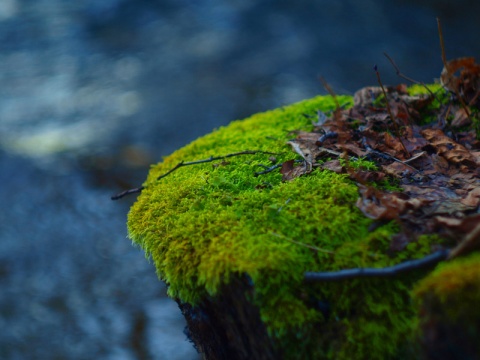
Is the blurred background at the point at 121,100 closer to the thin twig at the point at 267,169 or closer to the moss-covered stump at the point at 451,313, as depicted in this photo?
the thin twig at the point at 267,169

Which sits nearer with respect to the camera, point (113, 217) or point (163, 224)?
point (163, 224)

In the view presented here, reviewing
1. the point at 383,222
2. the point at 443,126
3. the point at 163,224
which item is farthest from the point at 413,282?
the point at 443,126

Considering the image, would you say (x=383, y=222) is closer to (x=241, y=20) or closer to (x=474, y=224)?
(x=474, y=224)

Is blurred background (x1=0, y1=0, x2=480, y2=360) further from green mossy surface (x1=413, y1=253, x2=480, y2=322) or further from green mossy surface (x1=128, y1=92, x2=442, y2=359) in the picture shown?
green mossy surface (x1=413, y1=253, x2=480, y2=322)

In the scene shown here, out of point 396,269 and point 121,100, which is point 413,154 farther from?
point 121,100

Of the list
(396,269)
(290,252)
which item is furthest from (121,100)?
(396,269)

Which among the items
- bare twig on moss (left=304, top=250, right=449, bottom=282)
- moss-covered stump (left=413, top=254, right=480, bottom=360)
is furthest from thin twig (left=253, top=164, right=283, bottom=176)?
moss-covered stump (left=413, top=254, right=480, bottom=360)
